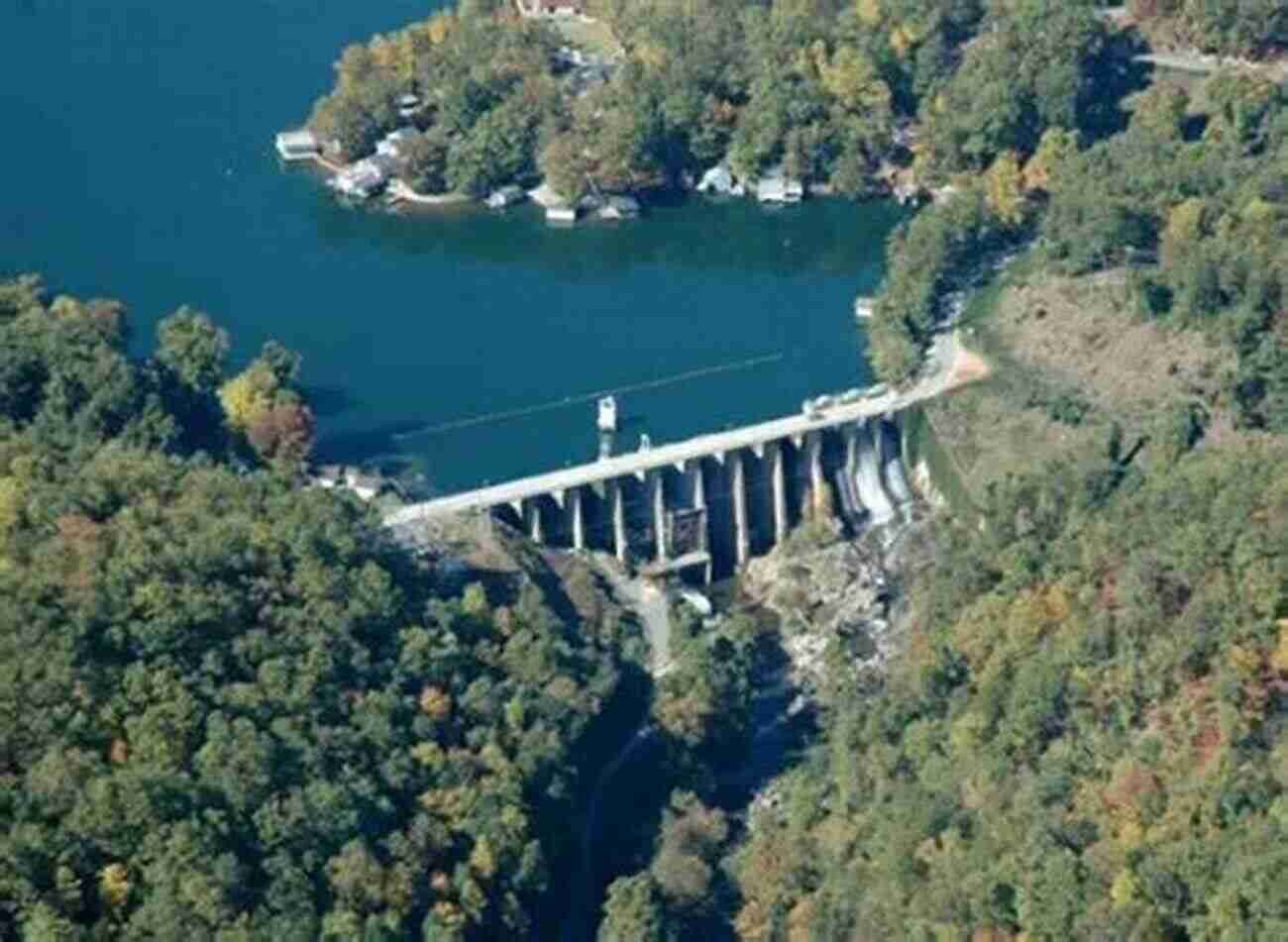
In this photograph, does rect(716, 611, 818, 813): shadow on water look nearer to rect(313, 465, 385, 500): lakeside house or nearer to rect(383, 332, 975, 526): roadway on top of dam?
rect(383, 332, 975, 526): roadway on top of dam

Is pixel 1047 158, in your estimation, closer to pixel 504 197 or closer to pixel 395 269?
pixel 504 197

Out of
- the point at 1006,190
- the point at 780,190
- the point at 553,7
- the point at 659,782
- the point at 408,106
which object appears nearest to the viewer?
the point at 659,782

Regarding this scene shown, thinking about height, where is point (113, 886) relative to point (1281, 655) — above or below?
below

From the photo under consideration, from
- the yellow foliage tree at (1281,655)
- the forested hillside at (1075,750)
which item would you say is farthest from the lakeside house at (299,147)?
the yellow foliage tree at (1281,655)

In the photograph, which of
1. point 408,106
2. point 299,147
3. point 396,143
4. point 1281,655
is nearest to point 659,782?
point 1281,655

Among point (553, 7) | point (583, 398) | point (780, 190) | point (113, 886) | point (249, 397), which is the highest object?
point (553, 7)

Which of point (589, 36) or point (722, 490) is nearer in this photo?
point (722, 490)

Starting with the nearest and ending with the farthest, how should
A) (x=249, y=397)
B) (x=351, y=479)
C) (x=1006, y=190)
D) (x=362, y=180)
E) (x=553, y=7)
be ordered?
(x=351, y=479) → (x=249, y=397) → (x=1006, y=190) → (x=362, y=180) → (x=553, y=7)
